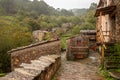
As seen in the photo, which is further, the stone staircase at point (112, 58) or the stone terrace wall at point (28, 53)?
the stone terrace wall at point (28, 53)

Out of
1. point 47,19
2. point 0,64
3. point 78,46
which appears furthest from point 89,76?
point 47,19

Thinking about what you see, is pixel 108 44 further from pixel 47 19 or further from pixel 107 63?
pixel 47 19

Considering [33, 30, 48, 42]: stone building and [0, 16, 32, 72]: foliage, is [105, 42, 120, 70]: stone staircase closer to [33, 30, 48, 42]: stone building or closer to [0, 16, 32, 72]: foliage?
[0, 16, 32, 72]: foliage

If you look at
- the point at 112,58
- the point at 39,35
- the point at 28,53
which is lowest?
the point at 112,58

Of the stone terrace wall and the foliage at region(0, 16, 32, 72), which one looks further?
the foliage at region(0, 16, 32, 72)

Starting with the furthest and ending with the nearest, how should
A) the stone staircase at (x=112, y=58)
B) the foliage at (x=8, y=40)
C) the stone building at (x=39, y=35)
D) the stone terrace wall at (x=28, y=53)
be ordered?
the stone building at (x=39, y=35) < the foliage at (x=8, y=40) < the stone terrace wall at (x=28, y=53) < the stone staircase at (x=112, y=58)

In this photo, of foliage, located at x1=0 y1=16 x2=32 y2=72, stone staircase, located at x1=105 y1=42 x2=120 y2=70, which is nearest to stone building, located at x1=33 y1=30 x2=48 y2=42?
foliage, located at x1=0 y1=16 x2=32 y2=72

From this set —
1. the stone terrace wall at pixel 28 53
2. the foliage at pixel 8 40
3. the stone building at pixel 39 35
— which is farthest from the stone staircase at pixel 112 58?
the stone building at pixel 39 35

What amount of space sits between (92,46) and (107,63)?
28.5ft

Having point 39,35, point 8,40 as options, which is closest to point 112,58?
point 8,40

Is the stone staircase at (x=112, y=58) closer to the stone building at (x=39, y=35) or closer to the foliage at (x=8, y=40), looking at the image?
the foliage at (x=8, y=40)

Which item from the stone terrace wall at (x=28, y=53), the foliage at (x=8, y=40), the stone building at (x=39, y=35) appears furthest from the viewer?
the stone building at (x=39, y=35)

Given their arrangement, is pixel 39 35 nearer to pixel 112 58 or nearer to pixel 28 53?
pixel 28 53

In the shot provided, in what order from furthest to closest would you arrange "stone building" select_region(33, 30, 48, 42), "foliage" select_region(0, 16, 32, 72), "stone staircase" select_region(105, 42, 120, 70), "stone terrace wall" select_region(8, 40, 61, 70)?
"stone building" select_region(33, 30, 48, 42)
"foliage" select_region(0, 16, 32, 72)
"stone terrace wall" select_region(8, 40, 61, 70)
"stone staircase" select_region(105, 42, 120, 70)
